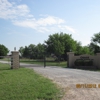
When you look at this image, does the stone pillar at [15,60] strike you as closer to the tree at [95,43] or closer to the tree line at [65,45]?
the tree line at [65,45]

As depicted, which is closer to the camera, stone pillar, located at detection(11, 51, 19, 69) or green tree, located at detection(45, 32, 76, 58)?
stone pillar, located at detection(11, 51, 19, 69)

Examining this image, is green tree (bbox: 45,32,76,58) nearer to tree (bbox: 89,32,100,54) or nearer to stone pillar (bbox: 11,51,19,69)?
tree (bbox: 89,32,100,54)

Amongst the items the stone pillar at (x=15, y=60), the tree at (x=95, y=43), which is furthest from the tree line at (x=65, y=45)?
the stone pillar at (x=15, y=60)

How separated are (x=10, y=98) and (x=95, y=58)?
790 inches

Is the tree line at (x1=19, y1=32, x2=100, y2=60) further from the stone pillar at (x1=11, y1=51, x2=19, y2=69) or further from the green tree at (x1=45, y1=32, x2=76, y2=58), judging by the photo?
the stone pillar at (x1=11, y1=51, x2=19, y2=69)

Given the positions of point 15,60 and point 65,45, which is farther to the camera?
point 65,45

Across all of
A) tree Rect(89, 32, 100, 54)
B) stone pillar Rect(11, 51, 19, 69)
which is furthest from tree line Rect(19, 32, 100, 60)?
stone pillar Rect(11, 51, 19, 69)

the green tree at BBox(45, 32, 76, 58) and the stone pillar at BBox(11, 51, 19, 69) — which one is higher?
the green tree at BBox(45, 32, 76, 58)

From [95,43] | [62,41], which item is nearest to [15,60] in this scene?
[62,41]

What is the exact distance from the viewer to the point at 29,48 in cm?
8825

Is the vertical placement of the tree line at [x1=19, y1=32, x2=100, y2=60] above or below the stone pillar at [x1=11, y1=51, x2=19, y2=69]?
above

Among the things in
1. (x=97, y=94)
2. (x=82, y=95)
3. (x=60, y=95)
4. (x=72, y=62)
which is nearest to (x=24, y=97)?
(x=60, y=95)

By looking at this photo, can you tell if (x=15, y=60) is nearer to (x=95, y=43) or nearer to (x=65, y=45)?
(x=65, y=45)

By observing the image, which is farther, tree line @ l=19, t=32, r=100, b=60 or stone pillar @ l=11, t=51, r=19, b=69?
tree line @ l=19, t=32, r=100, b=60
